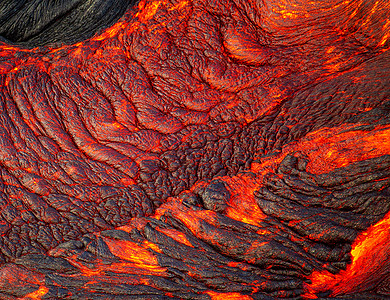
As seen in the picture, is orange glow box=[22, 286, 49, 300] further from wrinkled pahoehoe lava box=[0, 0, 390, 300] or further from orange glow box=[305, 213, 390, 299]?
orange glow box=[305, 213, 390, 299]

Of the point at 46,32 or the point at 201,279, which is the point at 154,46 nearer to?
the point at 46,32

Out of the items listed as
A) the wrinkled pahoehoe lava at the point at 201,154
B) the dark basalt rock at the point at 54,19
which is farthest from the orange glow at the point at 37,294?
the dark basalt rock at the point at 54,19

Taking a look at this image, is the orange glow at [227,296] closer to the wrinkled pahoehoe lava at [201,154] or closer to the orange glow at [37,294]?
the wrinkled pahoehoe lava at [201,154]

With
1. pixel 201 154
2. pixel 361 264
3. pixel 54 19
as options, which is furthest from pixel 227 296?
pixel 54 19

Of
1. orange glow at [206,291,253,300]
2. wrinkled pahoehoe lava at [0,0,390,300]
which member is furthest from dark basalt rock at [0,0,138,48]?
orange glow at [206,291,253,300]

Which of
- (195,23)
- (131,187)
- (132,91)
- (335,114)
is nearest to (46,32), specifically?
(132,91)

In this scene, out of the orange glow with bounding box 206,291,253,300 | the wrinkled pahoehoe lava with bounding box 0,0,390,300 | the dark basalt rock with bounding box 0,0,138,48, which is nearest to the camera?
the orange glow with bounding box 206,291,253,300

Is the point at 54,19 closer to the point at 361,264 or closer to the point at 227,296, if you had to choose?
the point at 227,296
